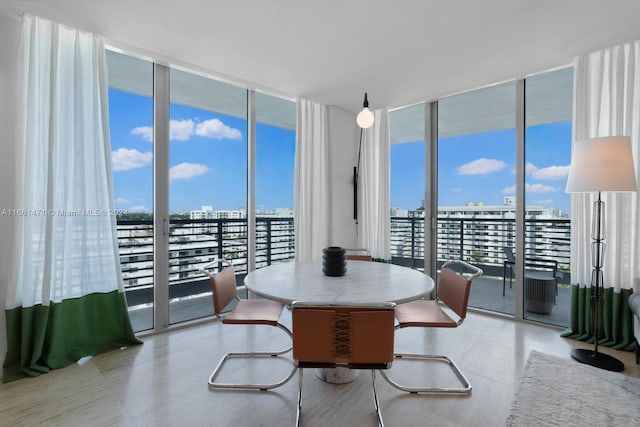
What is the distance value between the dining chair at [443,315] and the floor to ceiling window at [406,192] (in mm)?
1903

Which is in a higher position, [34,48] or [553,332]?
[34,48]

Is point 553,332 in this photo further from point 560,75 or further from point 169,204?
point 169,204

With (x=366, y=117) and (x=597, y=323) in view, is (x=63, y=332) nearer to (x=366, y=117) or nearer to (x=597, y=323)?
(x=366, y=117)

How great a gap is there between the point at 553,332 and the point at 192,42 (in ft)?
13.9

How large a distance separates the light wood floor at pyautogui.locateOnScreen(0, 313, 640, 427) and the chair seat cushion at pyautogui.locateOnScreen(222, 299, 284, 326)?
0.45 m

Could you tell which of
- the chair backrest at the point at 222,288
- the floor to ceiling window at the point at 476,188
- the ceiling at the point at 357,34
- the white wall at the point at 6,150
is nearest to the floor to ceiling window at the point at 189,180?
the ceiling at the point at 357,34

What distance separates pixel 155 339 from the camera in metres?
2.81

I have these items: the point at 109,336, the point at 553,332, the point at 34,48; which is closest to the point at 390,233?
the point at 553,332

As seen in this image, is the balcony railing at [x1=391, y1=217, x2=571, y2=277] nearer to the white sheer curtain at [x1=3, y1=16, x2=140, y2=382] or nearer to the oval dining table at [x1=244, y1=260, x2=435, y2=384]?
the oval dining table at [x1=244, y1=260, x2=435, y2=384]

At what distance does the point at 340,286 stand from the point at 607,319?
8.34 feet

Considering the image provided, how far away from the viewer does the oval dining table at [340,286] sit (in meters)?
1.69

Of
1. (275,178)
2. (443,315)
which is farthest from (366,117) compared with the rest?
(275,178)

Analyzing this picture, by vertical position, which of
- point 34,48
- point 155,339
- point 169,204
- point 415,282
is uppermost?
point 34,48

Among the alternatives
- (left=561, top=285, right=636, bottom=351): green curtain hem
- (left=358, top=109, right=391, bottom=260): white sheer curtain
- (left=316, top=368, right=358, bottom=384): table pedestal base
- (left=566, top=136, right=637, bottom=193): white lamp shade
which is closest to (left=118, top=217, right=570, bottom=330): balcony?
(left=358, top=109, right=391, bottom=260): white sheer curtain
